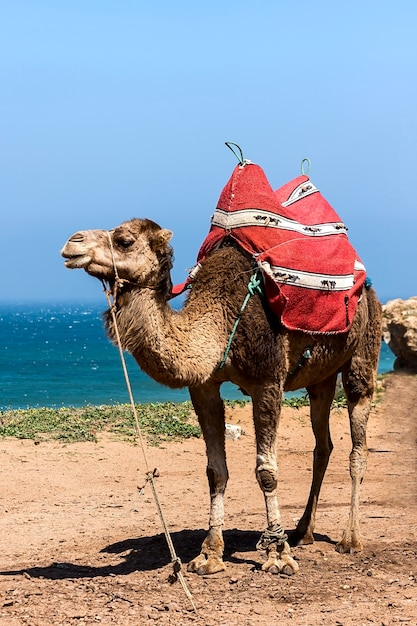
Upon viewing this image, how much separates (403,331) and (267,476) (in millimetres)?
13643

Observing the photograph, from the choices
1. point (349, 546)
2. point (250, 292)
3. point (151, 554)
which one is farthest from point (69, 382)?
point (250, 292)

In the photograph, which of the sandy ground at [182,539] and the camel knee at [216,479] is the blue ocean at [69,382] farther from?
the camel knee at [216,479]

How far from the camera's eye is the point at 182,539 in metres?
8.29

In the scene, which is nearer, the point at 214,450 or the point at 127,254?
the point at 127,254

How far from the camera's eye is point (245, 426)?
50.3 ft

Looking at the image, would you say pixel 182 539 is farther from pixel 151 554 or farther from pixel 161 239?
pixel 161 239

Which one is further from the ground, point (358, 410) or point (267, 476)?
point (358, 410)

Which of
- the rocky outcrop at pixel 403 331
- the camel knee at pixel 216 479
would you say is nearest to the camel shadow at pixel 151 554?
the camel knee at pixel 216 479

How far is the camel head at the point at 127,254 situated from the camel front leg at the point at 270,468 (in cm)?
119

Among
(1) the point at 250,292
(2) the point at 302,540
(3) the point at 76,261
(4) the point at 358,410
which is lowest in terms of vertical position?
(2) the point at 302,540

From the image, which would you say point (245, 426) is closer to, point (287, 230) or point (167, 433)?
point (167, 433)

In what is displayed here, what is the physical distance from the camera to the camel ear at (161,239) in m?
6.58

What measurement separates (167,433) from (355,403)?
20.2ft

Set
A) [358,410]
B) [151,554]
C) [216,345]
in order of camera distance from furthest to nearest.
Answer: [358,410] < [151,554] < [216,345]
